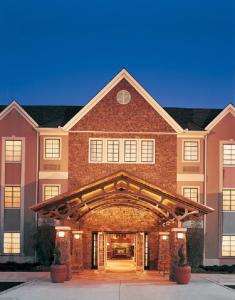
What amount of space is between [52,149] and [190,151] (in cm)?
803

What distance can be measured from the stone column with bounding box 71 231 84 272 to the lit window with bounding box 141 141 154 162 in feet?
19.8

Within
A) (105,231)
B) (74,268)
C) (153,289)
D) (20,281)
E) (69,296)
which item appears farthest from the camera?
(105,231)

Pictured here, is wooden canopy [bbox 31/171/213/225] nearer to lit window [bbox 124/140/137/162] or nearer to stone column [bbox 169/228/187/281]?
stone column [bbox 169/228/187/281]

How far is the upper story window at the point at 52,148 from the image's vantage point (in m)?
31.8

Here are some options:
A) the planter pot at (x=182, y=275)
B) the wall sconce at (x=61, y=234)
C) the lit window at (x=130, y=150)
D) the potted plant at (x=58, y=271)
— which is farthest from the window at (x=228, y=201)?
the potted plant at (x=58, y=271)

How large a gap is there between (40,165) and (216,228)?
10.8 meters

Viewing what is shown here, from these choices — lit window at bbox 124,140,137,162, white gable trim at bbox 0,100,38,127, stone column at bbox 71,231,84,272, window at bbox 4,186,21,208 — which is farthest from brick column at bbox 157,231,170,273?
white gable trim at bbox 0,100,38,127

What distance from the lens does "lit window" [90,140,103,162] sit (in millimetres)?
31656

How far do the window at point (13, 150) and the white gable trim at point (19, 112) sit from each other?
1395 millimetres

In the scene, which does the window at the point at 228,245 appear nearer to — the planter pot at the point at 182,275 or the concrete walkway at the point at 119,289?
the concrete walkway at the point at 119,289

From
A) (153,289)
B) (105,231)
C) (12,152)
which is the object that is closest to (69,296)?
(153,289)

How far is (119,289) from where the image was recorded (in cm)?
2005

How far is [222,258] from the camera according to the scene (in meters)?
31.4

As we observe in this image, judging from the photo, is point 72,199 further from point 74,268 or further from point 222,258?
point 222,258
